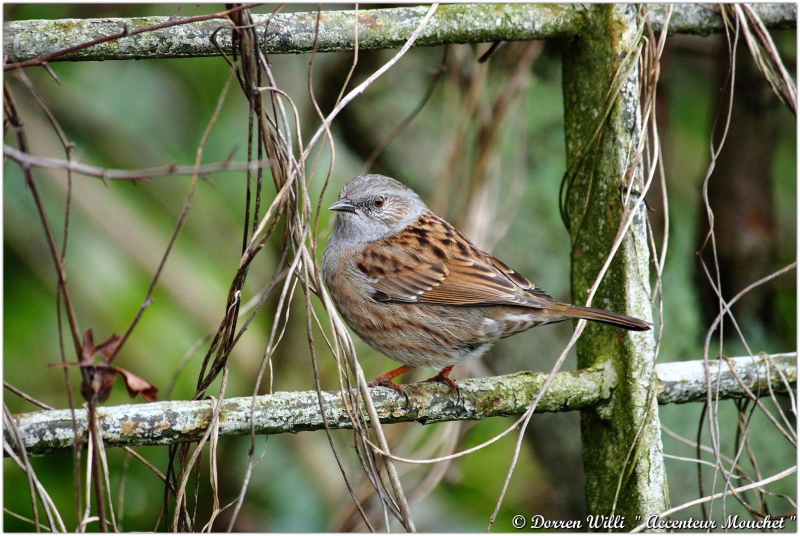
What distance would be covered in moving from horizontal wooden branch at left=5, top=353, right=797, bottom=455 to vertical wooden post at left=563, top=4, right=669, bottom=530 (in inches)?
4.1

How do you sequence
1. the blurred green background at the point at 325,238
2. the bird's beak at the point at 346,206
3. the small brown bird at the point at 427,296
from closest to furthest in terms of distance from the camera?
the small brown bird at the point at 427,296, the bird's beak at the point at 346,206, the blurred green background at the point at 325,238

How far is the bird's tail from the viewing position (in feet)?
8.25

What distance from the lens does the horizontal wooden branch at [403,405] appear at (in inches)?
82.3

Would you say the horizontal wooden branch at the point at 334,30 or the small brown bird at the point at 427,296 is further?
the small brown bird at the point at 427,296

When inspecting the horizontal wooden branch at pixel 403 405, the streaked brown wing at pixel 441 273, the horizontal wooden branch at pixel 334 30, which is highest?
the horizontal wooden branch at pixel 334 30

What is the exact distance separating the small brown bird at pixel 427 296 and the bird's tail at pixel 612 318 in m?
0.32

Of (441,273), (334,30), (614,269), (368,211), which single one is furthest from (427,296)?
(334,30)

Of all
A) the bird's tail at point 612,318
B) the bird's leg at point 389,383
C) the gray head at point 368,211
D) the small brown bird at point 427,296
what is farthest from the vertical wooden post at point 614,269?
the gray head at point 368,211

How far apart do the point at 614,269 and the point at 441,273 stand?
34.1 inches

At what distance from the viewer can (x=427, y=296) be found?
331 centimetres

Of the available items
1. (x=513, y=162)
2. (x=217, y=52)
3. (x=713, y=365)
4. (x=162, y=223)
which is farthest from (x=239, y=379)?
(x=713, y=365)

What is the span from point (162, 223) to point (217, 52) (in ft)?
8.17

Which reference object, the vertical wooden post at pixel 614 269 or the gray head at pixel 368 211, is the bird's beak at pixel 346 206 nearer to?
the gray head at pixel 368 211

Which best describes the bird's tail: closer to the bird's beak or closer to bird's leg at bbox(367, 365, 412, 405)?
bird's leg at bbox(367, 365, 412, 405)
